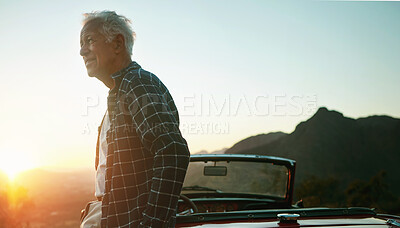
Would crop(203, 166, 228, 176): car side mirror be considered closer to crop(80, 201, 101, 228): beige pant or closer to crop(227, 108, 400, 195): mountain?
crop(80, 201, 101, 228): beige pant

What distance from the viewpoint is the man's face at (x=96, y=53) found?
1957 millimetres

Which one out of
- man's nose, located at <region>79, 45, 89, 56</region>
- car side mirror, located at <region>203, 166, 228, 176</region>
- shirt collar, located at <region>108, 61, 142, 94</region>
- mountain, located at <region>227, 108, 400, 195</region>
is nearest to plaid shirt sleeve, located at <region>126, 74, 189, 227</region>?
shirt collar, located at <region>108, 61, 142, 94</region>

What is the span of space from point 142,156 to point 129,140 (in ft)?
0.31

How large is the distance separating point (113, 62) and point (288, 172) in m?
3.26

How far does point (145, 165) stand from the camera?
1.80 metres

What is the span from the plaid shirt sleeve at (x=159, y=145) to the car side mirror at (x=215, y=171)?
9.37 feet

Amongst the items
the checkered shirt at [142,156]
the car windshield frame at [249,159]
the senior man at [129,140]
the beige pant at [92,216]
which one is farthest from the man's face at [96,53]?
the car windshield frame at [249,159]

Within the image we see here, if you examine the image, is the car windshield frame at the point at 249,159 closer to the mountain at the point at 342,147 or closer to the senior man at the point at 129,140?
the senior man at the point at 129,140

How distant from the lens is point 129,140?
181 cm

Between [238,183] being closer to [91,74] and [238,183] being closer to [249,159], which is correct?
[249,159]

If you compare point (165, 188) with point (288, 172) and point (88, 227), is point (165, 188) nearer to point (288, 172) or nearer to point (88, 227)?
point (88, 227)

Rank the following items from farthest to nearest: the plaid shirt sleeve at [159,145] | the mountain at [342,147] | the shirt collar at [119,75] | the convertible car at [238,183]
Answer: the mountain at [342,147], the convertible car at [238,183], the shirt collar at [119,75], the plaid shirt sleeve at [159,145]

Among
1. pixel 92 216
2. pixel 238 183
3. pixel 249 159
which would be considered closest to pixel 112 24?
pixel 92 216

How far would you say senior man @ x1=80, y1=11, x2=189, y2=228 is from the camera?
1.66 m
